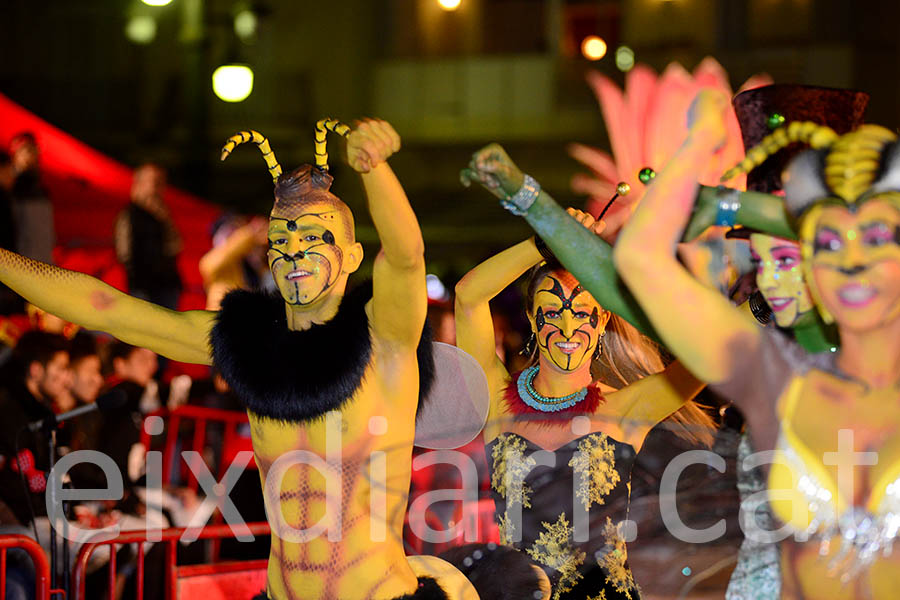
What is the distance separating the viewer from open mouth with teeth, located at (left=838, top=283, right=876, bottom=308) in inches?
95.1

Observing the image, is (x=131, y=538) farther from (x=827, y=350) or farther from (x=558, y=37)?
(x=558, y=37)

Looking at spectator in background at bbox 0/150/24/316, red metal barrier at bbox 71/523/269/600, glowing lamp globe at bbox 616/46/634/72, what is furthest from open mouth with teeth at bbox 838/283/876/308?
glowing lamp globe at bbox 616/46/634/72

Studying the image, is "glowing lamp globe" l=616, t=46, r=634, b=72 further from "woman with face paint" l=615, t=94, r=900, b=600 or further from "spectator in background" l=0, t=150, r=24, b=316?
"woman with face paint" l=615, t=94, r=900, b=600

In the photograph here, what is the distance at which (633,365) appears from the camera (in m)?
4.36

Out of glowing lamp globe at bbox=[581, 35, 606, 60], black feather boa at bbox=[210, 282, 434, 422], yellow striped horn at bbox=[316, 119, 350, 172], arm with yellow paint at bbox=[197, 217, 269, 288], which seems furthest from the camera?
glowing lamp globe at bbox=[581, 35, 606, 60]

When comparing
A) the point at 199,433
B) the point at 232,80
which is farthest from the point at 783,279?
the point at 232,80

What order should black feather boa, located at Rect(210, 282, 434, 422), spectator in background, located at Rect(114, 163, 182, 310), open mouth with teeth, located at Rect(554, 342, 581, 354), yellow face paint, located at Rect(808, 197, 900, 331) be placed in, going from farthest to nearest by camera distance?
spectator in background, located at Rect(114, 163, 182, 310)
open mouth with teeth, located at Rect(554, 342, 581, 354)
black feather boa, located at Rect(210, 282, 434, 422)
yellow face paint, located at Rect(808, 197, 900, 331)

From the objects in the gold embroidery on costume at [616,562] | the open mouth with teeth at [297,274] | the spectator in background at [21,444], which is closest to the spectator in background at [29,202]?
the spectator in background at [21,444]

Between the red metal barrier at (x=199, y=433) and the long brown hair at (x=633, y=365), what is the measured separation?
2.02 m

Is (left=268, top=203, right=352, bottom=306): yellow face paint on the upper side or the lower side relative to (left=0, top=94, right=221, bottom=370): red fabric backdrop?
lower

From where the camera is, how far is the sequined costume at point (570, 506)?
3.62 m

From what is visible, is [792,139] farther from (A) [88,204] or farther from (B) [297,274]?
(A) [88,204]

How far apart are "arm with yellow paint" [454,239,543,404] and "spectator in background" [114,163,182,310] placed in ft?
11.2

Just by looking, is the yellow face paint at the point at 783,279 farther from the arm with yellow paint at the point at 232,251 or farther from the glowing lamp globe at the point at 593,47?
the glowing lamp globe at the point at 593,47
